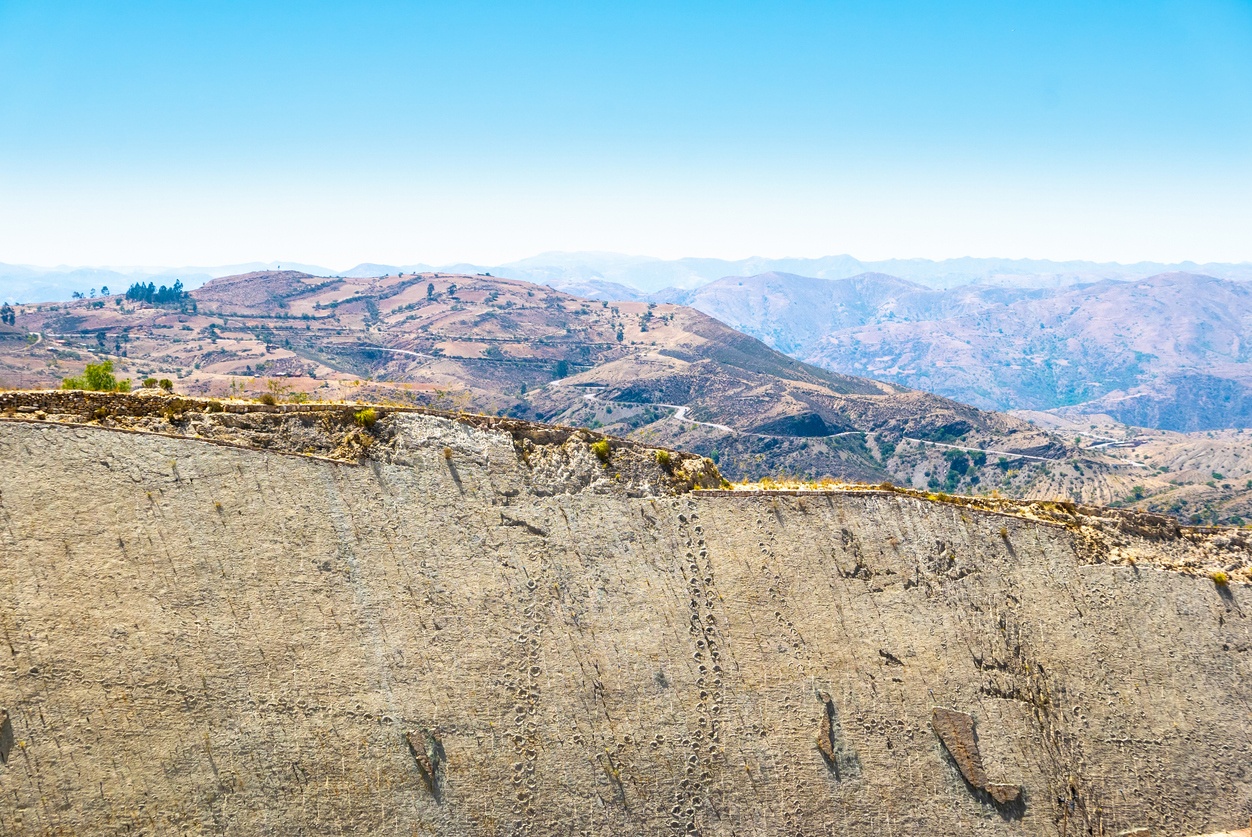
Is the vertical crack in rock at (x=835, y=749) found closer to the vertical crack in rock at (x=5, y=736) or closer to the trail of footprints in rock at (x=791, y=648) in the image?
the trail of footprints in rock at (x=791, y=648)

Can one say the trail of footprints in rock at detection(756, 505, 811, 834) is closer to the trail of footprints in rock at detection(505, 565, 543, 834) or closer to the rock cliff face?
the rock cliff face

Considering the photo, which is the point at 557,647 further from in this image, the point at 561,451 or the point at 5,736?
the point at 5,736

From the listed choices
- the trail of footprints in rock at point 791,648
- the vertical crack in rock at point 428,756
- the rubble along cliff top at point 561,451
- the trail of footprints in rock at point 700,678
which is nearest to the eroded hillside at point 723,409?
the rubble along cliff top at point 561,451

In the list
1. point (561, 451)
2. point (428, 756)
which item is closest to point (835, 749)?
point (428, 756)

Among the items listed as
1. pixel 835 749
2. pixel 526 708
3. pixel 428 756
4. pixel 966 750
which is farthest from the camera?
pixel 966 750

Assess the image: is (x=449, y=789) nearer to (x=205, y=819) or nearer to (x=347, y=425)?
(x=205, y=819)

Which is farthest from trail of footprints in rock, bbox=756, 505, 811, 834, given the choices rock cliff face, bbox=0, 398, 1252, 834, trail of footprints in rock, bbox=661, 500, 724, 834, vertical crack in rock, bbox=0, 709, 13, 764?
vertical crack in rock, bbox=0, 709, 13, 764
